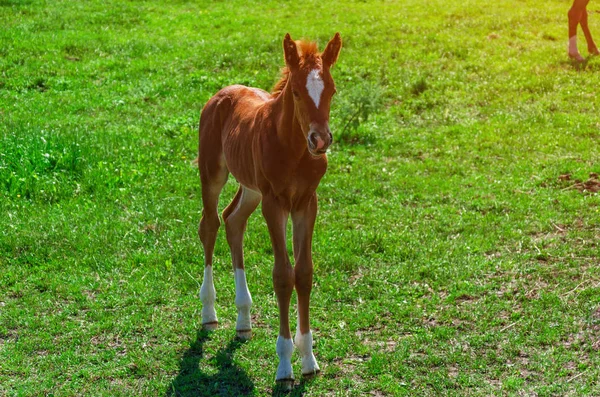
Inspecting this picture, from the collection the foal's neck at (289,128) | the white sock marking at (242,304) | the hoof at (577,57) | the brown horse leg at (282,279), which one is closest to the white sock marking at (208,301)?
the white sock marking at (242,304)

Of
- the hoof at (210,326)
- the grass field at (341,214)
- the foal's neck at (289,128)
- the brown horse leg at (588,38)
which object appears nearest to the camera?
the foal's neck at (289,128)

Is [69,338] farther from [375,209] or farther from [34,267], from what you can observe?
[375,209]

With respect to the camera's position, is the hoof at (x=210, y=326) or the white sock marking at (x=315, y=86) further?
the hoof at (x=210, y=326)

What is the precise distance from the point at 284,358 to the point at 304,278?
0.57 metres

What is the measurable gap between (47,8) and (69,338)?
1237 cm

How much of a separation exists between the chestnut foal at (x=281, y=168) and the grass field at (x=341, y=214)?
1.18 feet

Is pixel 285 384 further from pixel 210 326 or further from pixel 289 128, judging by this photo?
pixel 289 128

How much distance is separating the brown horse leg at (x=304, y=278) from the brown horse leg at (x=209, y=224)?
110 centimetres

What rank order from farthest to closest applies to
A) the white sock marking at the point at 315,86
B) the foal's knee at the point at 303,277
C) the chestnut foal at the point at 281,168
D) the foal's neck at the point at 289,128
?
the foal's knee at the point at 303,277 < the foal's neck at the point at 289,128 < the chestnut foal at the point at 281,168 < the white sock marking at the point at 315,86

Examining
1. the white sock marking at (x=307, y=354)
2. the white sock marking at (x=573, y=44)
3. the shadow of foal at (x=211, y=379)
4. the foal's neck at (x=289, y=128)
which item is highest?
the foal's neck at (x=289, y=128)

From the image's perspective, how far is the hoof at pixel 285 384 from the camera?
18.7 feet

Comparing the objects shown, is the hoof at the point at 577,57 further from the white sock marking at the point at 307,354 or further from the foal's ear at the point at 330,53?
the white sock marking at the point at 307,354

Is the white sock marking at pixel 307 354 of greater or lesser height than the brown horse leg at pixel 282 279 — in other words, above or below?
below

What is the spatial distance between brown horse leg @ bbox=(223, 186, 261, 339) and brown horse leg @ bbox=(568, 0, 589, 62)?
9267mm
